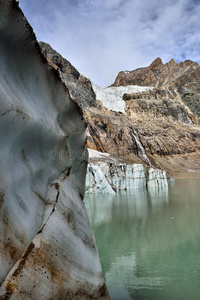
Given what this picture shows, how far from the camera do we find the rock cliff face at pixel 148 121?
46.0 metres

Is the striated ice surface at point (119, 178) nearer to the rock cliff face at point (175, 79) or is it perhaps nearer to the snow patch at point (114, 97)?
the snow patch at point (114, 97)

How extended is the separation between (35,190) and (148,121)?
62.2 metres

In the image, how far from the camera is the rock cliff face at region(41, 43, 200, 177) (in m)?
46.0

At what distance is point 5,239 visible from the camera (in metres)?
2.14

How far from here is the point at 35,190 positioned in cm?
277

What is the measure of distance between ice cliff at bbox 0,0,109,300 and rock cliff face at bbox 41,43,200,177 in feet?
104

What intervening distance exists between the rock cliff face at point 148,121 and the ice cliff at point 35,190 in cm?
3165

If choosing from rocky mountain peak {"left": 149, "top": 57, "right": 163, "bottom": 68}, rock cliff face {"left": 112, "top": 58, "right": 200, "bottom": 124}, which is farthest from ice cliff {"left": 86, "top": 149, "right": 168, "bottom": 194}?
rocky mountain peak {"left": 149, "top": 57, "right": 163, "bottom": 68}

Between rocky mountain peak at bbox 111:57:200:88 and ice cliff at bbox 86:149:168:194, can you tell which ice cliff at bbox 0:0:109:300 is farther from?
rocky mountain peak at bbox 111:57:200:88

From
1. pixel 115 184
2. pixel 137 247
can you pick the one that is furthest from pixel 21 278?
pixel 115 184

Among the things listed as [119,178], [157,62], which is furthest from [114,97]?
[157,62]

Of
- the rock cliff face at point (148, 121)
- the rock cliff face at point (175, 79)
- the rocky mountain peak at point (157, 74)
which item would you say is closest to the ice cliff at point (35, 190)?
the rock cliff face at point (148, 121)

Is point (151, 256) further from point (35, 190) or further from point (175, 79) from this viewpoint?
point (175, 79)

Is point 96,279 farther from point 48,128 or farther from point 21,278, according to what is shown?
point 48,128
